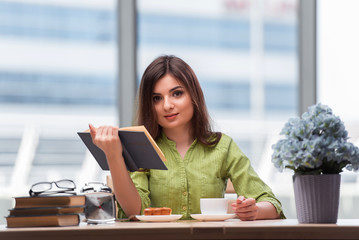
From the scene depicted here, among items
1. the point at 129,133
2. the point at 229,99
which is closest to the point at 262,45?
the point at 229,99

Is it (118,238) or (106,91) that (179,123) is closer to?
(118,238)

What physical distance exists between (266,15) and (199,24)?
426 millimetres

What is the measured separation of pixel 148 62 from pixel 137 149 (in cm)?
160

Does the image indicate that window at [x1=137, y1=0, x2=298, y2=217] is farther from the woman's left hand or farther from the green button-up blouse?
the woman's left hand

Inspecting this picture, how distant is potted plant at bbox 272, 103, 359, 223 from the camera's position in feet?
Answer: 4.40

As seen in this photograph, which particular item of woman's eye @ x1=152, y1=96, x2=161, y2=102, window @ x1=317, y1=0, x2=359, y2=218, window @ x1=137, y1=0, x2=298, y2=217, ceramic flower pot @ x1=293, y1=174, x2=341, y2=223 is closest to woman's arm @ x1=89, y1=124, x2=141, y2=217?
woman's eye @ x1=152, y1=96, x2=161, y2=102

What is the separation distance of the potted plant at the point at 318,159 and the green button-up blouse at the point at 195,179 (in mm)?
458

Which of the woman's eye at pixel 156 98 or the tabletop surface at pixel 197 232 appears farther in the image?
the woman's eye at pixel 156 98

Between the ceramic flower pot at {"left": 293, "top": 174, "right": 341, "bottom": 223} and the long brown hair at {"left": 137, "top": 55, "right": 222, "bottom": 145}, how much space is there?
0.64 m

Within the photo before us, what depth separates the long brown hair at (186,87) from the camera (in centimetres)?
190

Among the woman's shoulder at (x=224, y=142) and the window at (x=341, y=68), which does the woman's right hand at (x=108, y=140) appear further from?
the window at (x=341, y=68)

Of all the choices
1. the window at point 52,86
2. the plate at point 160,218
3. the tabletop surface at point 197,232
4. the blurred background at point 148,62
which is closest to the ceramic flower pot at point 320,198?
the tabletop surface at point 197,232

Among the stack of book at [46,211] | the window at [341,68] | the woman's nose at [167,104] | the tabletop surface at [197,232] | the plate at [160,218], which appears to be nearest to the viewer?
the tabletop surface at [197,232]

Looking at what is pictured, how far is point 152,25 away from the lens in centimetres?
312
